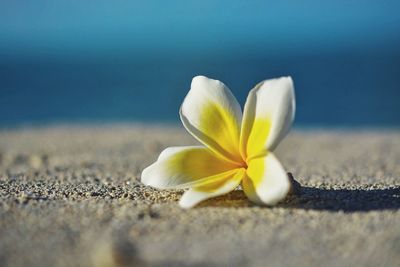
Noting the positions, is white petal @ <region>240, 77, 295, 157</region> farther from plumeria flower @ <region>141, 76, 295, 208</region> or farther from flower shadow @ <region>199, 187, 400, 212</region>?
flower shadow @ <region>199, 187, 400, 212</region>

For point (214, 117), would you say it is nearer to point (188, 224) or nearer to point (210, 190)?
point (210, 190)

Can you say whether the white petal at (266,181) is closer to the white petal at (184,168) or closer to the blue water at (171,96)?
the white petal at (184,168)

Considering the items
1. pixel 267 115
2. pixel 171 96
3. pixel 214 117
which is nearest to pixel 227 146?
pixel 214 117

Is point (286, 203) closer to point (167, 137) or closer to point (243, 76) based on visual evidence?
point (167, 137)

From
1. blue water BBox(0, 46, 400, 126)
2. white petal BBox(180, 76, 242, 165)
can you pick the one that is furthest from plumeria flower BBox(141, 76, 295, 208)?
blue water BBox(0, 46, 400, 126)

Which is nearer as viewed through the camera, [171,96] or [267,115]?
[267,115]

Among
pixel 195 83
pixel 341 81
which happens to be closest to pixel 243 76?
pixel 341 81

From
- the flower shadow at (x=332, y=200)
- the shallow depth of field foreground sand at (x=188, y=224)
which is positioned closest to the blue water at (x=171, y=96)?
the shallow depth of field foreground sand at (x=188, y=224)
